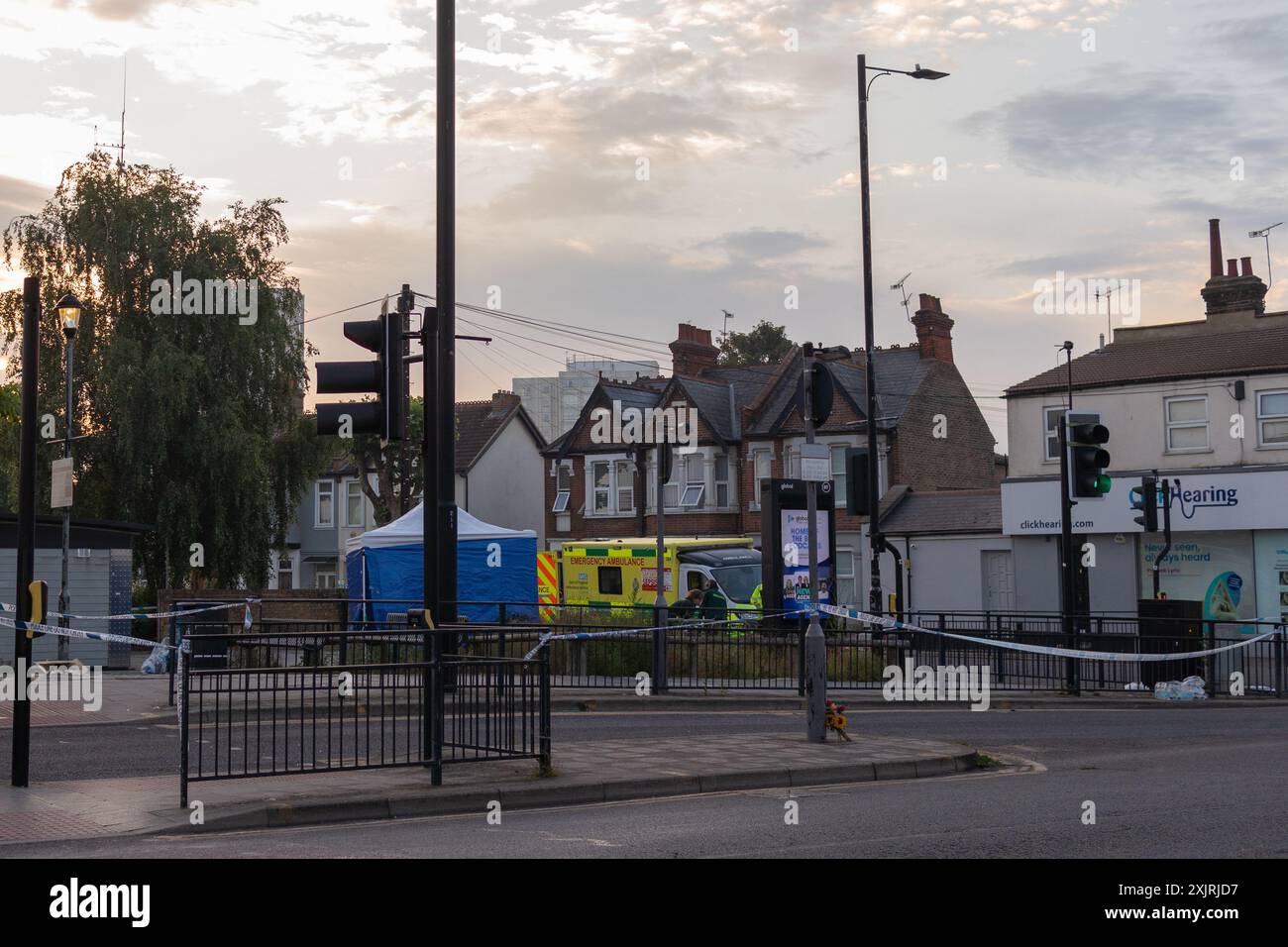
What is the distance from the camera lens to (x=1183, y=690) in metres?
23.2

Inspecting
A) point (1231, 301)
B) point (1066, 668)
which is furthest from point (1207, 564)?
point (1066, 668)

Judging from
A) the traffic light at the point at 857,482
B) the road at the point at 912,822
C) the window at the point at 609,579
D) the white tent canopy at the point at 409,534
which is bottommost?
the road at the point at 912,822

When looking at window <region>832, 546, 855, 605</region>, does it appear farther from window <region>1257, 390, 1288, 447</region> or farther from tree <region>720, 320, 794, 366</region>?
tree <region>720, 320, 794, 366</region>

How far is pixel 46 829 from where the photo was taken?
369 inches

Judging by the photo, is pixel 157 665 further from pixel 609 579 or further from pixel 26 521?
pixel 609 579

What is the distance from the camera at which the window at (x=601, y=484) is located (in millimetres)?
58031

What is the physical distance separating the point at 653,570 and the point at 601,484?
20.4m

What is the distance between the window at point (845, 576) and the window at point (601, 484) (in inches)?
422

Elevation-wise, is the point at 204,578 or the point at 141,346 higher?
the point at 141,346

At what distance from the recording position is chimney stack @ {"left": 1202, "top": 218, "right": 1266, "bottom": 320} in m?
43.1

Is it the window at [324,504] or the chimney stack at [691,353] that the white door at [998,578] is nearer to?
the chimney stack at [691,353]

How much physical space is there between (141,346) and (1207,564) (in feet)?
97.1

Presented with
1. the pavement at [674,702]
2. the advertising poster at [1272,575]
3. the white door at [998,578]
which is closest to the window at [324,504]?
the white door at [998,578]

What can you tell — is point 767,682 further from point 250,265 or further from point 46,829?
point 250,265
